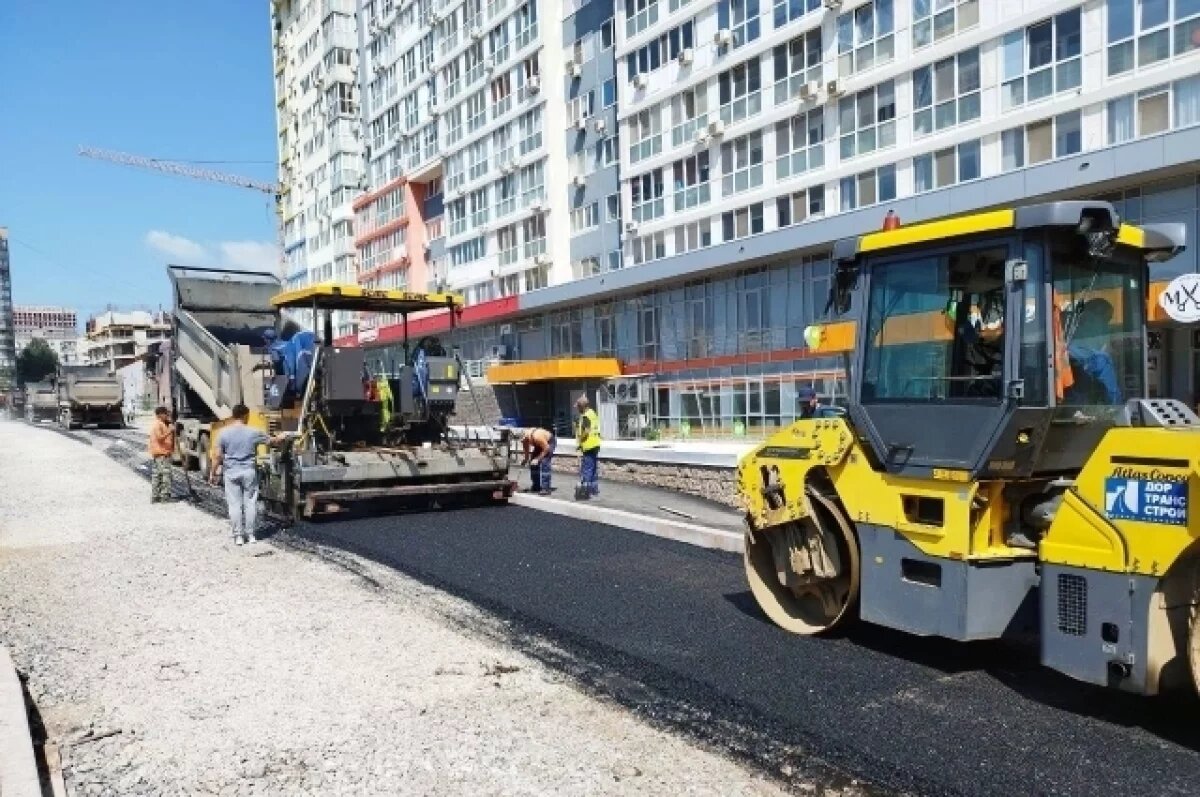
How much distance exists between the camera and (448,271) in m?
51.0

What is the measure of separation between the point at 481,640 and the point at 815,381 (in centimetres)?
2282

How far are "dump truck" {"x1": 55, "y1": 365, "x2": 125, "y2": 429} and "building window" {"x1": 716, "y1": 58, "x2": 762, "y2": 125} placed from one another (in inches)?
971

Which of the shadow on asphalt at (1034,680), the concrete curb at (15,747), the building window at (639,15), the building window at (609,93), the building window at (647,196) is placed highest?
the building window at (639,15)

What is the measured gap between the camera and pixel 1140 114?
20406mm

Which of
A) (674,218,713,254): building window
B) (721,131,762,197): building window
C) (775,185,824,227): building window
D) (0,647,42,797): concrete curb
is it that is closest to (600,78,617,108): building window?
(674,218,713,254): building window

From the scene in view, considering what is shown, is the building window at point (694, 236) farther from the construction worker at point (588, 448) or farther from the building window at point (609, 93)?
the construction worker at point (588, 448)

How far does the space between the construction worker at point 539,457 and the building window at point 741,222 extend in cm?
1813

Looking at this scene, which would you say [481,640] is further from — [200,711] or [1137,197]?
[1137,197]

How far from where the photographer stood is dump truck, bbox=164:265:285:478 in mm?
15344

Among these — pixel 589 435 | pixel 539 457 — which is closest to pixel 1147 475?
pixel 589 435

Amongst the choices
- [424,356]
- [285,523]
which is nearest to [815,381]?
[424,356]

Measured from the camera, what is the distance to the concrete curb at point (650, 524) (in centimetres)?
883

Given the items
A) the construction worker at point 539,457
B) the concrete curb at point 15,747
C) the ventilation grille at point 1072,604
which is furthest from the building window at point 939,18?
the concrete curb at point 15,747

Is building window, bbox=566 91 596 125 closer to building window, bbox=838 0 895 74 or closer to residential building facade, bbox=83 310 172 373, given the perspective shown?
building window, bbox=838 0 895 74
